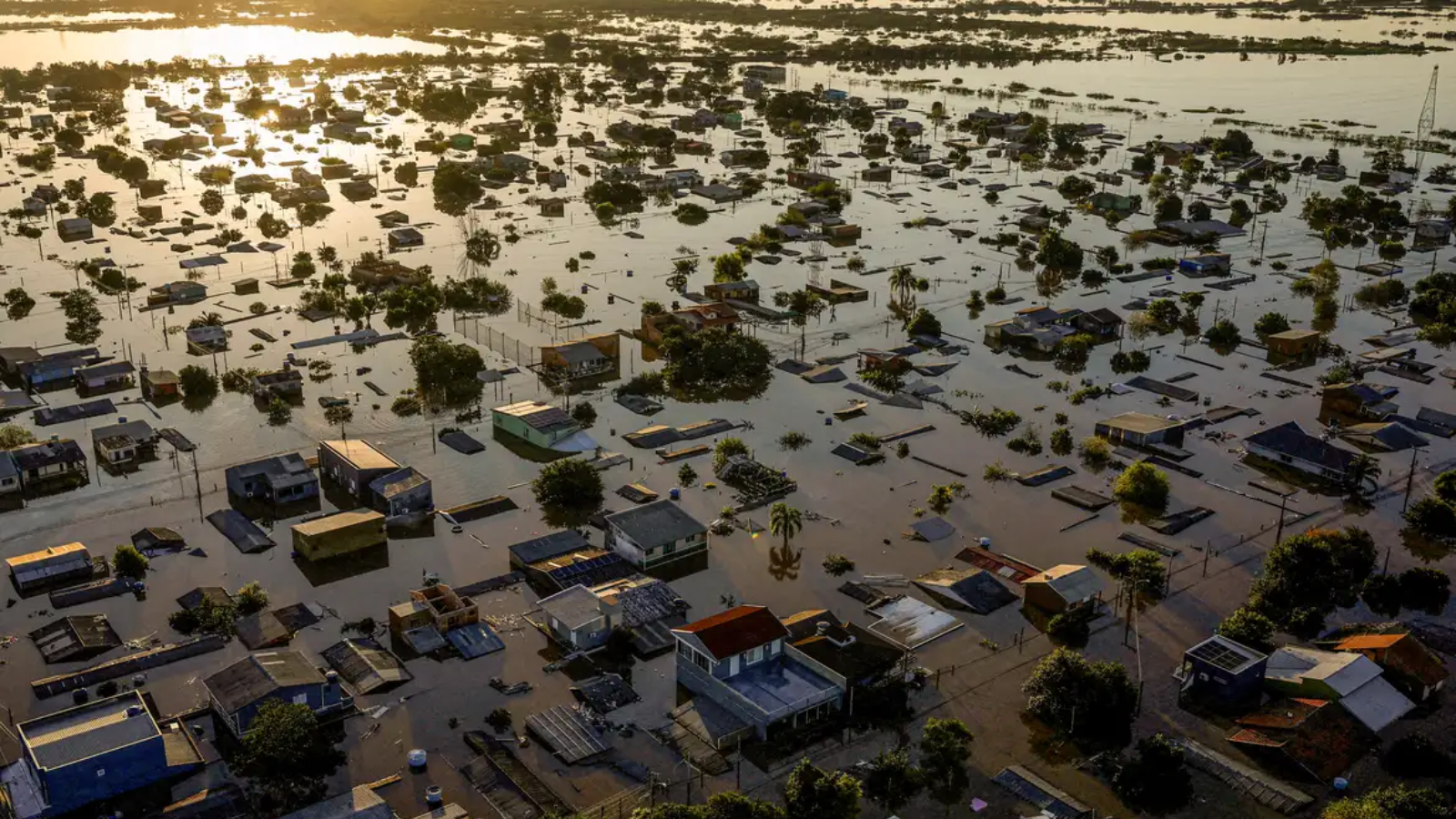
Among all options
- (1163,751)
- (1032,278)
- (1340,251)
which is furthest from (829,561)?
(1340,251)

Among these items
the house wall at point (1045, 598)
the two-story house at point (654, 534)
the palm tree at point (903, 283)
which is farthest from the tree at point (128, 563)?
the palm tree at point (903, 283)

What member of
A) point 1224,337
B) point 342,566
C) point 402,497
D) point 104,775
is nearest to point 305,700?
point 104,775

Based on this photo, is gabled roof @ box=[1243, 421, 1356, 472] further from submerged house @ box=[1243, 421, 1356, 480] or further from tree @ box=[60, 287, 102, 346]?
tree @ box=[60, 287, 102, 346]

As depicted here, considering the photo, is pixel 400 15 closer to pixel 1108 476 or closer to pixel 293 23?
pixel 293 23

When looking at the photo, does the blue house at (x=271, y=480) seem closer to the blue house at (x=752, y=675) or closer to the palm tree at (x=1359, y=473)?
the blue house at (x=752, y=675)

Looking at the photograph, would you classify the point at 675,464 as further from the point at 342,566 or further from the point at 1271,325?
the point at 1271,325
